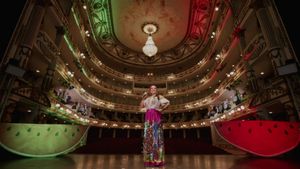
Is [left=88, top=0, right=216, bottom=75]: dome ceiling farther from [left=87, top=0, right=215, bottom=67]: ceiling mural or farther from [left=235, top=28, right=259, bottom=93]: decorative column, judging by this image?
[left=235, top=28, right=259, bottom=93]: decorative column

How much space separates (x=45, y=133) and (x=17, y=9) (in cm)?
331

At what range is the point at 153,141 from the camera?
3939 mm

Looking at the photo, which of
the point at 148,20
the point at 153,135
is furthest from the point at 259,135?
the point at 148,20

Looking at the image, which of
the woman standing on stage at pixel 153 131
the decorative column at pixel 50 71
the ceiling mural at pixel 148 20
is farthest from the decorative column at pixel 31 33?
the ceiling mural at pixel 148 20

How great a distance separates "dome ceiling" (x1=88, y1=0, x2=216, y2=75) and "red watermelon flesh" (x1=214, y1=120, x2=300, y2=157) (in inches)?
673

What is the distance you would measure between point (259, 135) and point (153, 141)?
3069 millimetres

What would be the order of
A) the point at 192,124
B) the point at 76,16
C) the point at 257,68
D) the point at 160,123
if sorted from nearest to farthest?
the point at 160,123 < the point at 257,68 < the point at 76,16 < the point at 192,124

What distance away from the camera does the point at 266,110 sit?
10.6m

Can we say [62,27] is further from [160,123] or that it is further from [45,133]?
[160,123]

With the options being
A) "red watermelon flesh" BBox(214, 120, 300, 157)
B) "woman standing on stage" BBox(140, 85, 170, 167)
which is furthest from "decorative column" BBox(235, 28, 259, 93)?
"woman standing on stage" BBox(140, 85, 170, 167)

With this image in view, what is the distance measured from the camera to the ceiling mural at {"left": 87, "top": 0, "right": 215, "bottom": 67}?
19.1m

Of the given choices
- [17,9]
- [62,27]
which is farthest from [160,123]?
[62,27]

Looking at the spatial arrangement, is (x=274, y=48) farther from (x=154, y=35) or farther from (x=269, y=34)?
(x=154, y=35)

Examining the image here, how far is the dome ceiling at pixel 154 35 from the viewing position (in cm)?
1917
